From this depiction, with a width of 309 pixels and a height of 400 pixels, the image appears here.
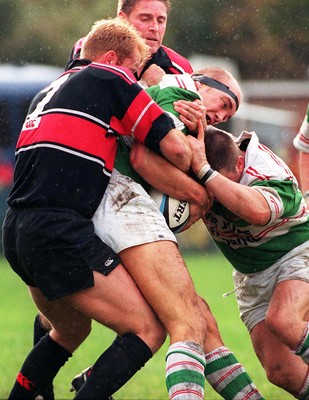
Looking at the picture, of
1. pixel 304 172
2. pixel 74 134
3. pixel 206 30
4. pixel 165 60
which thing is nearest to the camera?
pixel 74 134

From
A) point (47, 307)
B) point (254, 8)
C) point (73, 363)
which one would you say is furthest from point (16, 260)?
point (254, 8)

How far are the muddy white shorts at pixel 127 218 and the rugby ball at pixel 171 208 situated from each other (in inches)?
2.3

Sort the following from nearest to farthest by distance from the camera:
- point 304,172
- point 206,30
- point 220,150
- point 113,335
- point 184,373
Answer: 1. point 184,373
2. point 220,150
3. point 304,172
4. point 113,335
5. point 206,30

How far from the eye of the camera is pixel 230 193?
218 inches

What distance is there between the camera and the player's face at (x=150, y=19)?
22.1 feet

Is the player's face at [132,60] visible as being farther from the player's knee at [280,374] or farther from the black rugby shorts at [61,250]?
the player's knee at [280,374]

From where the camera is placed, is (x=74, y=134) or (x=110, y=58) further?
(x=110, y=58)

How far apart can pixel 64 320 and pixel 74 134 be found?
1.19 meters

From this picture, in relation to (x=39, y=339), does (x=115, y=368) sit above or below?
above

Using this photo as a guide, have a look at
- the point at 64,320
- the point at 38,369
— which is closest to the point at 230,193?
the point at 64,320

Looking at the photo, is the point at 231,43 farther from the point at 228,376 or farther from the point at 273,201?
the point at 228,376

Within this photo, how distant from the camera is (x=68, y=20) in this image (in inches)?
1085

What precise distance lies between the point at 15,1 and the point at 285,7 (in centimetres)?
681

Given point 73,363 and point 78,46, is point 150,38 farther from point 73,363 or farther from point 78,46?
point 73,363
